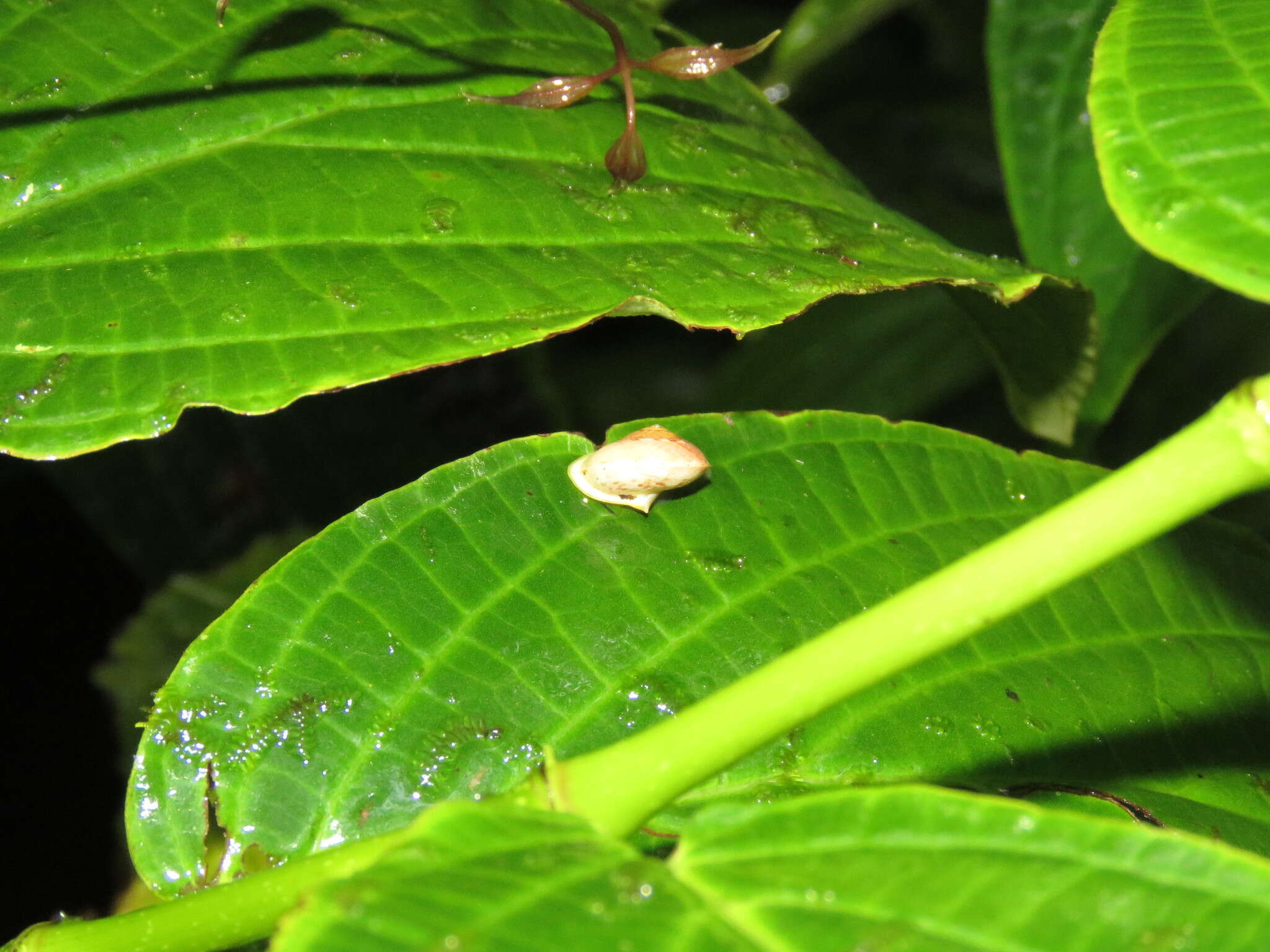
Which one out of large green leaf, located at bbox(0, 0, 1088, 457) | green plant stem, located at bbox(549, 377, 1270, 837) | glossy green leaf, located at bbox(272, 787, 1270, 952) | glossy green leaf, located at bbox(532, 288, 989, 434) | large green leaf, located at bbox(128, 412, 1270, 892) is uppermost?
large green leaf, located at bbox(0, 0, 1088, 457)

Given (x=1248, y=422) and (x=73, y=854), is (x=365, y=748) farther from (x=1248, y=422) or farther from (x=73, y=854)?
(x=73, y=854)

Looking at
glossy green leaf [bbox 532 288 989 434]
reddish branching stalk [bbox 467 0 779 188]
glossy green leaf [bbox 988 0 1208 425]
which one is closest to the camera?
reddish branching stalk [bbox 467 0 779 188]

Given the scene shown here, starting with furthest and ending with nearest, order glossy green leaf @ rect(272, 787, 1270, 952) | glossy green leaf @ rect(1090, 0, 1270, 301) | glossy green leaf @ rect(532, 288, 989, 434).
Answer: glossy green leaf @ rect(532, 288, 989, 434), glossy green leaf @ rect(1090, 0, 1270, 301), glossy green leaf @ rect(272, 787, 1270, 952)

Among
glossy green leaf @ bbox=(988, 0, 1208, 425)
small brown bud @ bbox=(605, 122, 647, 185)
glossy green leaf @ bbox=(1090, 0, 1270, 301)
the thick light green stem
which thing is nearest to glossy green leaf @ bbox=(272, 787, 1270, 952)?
the thick light green stem

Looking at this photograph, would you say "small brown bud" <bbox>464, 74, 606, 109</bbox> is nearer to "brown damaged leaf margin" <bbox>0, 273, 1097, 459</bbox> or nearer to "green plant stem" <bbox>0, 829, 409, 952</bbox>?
"brown damaged leaf margin" <bbox>0, 273, 1097, 459</bbox>

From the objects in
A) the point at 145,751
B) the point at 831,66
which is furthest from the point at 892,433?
the point at 831,66

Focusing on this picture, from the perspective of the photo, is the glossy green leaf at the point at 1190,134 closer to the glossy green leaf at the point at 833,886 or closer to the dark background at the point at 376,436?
the glossy green leaf at the point at 833,886

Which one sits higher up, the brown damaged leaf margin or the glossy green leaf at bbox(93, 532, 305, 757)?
the brown damaged leaf margin

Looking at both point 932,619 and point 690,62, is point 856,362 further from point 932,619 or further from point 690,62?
point 932,619
